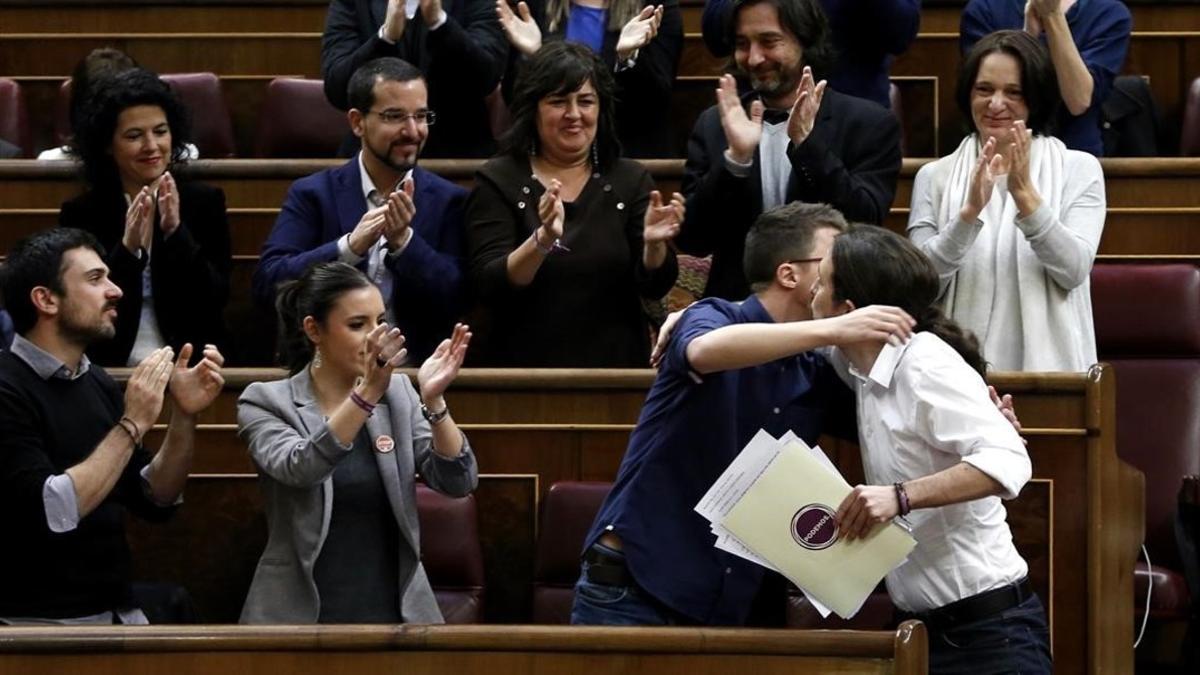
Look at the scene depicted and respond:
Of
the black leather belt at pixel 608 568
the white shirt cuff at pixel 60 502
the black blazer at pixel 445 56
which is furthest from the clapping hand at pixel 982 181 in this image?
the white shirt cuff at pixel 60 502

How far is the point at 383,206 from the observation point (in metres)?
2.75

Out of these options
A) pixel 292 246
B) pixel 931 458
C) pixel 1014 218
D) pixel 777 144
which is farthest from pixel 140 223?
pixel 931 458

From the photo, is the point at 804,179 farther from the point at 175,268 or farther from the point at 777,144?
the point at 175,268

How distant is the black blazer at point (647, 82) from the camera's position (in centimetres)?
315

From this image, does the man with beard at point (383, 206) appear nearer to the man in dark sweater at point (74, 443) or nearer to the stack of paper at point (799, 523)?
the man in dark sweater at point (74, 443)

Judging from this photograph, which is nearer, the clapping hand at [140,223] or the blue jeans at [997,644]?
the blue jeans at [997,644]

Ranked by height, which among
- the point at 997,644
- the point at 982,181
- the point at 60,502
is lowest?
the point at 997,644

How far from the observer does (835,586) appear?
1970 millimetres

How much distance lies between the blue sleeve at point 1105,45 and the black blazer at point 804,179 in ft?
1.30

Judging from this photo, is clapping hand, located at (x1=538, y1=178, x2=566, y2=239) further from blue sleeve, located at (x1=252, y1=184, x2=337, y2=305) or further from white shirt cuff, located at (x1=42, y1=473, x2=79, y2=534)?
white shirt cuff, located at (x1=42, y1=473, x2=79, y2=534)

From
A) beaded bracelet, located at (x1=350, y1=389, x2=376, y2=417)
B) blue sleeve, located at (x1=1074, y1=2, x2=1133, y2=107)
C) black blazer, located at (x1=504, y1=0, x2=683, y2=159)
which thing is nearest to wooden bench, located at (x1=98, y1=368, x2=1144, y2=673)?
beaded bracelet, located at (x1=350, y1=389, x2=376, y2=417)

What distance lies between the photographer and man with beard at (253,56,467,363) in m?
2.77

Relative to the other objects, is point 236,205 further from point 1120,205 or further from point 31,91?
point 1120,205

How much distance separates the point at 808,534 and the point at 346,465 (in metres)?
0.63
